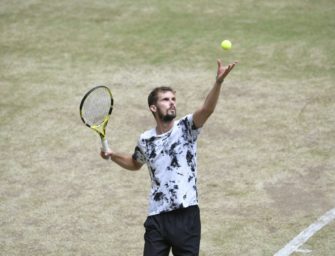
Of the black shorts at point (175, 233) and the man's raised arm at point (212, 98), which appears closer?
the man's raised arm at point (212, 98)

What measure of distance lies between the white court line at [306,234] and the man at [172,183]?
235cm

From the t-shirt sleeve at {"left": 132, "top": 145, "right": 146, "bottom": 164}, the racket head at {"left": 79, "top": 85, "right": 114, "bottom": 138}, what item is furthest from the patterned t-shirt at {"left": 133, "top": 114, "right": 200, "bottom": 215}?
the racket head at {"left": 79, "top": 85, "right": 114, "bottom": 138}

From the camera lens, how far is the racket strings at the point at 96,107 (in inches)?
365

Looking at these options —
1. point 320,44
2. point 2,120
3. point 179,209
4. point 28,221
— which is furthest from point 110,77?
point 179,209

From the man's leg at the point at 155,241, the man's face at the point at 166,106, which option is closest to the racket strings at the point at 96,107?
the man's face at the point at 166,106

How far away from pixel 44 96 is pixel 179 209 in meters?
8.61

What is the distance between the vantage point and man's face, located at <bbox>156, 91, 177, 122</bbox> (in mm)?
8016

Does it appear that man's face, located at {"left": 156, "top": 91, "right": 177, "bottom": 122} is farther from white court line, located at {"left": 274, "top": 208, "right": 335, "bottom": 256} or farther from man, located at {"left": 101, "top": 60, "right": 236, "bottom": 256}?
white court line, located at {"left": 274, "top": 208, "right": 335, "bottom": 256}

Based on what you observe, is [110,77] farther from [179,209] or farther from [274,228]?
[179,209]

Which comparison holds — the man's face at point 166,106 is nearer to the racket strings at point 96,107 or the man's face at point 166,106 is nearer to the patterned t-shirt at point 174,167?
the patterned t-shirt at point 174,167

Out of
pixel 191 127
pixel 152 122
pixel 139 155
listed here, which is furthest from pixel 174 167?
pixel 152 122

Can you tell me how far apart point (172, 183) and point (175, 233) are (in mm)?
528

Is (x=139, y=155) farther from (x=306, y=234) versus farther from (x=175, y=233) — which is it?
(x=306, y=234)

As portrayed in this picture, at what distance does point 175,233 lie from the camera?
8.09m
